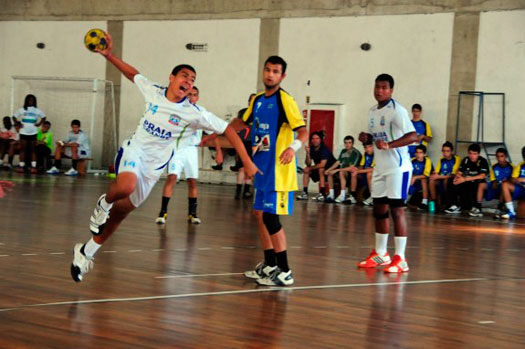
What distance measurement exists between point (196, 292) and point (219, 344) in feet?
5.39

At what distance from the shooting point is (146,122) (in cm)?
662

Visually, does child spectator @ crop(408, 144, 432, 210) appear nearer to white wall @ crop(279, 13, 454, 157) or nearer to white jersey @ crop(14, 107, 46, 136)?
white wall @ crop(279, 13, 454, 157)

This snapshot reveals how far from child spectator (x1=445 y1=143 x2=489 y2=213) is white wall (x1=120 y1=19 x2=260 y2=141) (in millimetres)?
7216

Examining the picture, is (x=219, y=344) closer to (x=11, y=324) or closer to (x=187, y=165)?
(x=11, y=324)

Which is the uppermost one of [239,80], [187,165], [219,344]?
[239,80]

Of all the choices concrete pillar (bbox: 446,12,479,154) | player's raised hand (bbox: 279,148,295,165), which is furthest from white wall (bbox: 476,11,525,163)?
player's raised hand (bbox: 279,148,295,165)

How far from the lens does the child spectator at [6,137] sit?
2378 centimetres

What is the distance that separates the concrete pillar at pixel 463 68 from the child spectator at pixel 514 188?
2828 millimetres

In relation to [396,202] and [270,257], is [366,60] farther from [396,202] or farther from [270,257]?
[270,257]

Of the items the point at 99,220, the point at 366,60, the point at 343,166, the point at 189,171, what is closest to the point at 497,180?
the point at 343,166

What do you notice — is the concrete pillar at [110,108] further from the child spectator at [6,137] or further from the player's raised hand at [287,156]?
the player's raised hand at [287,156]

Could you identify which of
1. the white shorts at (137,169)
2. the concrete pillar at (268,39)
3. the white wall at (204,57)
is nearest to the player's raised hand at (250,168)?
the white shorts at (137,169)

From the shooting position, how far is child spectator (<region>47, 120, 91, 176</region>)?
23516 millimetres

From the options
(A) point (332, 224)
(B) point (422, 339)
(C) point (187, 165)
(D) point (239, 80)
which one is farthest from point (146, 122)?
(D) point (239, 80)
